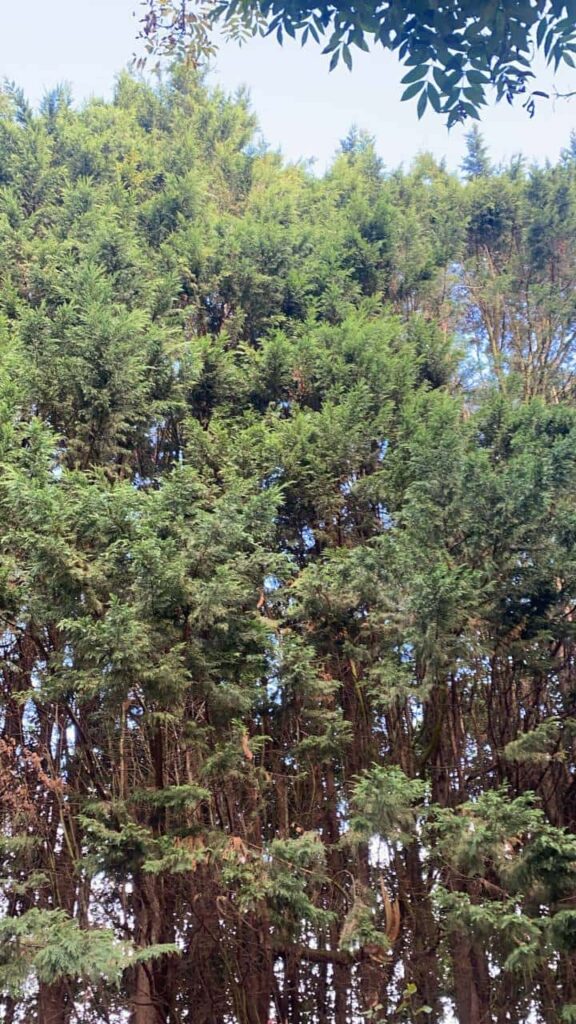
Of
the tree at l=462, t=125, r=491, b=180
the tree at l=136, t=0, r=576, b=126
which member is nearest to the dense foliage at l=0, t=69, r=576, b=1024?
the tree at l=136, t=0, r=576, b=126

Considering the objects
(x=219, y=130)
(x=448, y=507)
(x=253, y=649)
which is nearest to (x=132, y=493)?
(x=253, y=649)

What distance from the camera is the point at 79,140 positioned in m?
9.73

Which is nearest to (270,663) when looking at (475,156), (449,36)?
(449,36)

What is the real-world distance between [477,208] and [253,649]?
773 cm

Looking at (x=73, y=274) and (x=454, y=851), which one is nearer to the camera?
(x=454, y=851)

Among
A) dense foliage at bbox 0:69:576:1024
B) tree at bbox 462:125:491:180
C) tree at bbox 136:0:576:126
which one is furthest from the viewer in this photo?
tree at bbox 462:125:491:180

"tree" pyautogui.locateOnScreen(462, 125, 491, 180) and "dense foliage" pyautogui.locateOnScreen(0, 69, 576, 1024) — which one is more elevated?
"tree" pyautogui.locateOnScreen(462, 125, 491, 180)

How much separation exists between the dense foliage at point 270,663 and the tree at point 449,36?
2.84m

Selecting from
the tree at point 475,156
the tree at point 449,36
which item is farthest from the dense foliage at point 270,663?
the tree at point 475,156

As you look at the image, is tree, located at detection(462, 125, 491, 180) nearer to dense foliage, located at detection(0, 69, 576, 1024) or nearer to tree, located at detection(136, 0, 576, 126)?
dense foliage, located at detection(0, 69, 576, 1024)

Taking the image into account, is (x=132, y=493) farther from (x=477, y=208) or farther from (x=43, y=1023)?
(x=477, y=208)

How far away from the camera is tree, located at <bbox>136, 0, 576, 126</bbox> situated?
2160 mm

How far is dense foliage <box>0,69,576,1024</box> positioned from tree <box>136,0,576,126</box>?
9.31 feet

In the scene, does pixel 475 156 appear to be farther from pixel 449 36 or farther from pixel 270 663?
pixel 449 36
